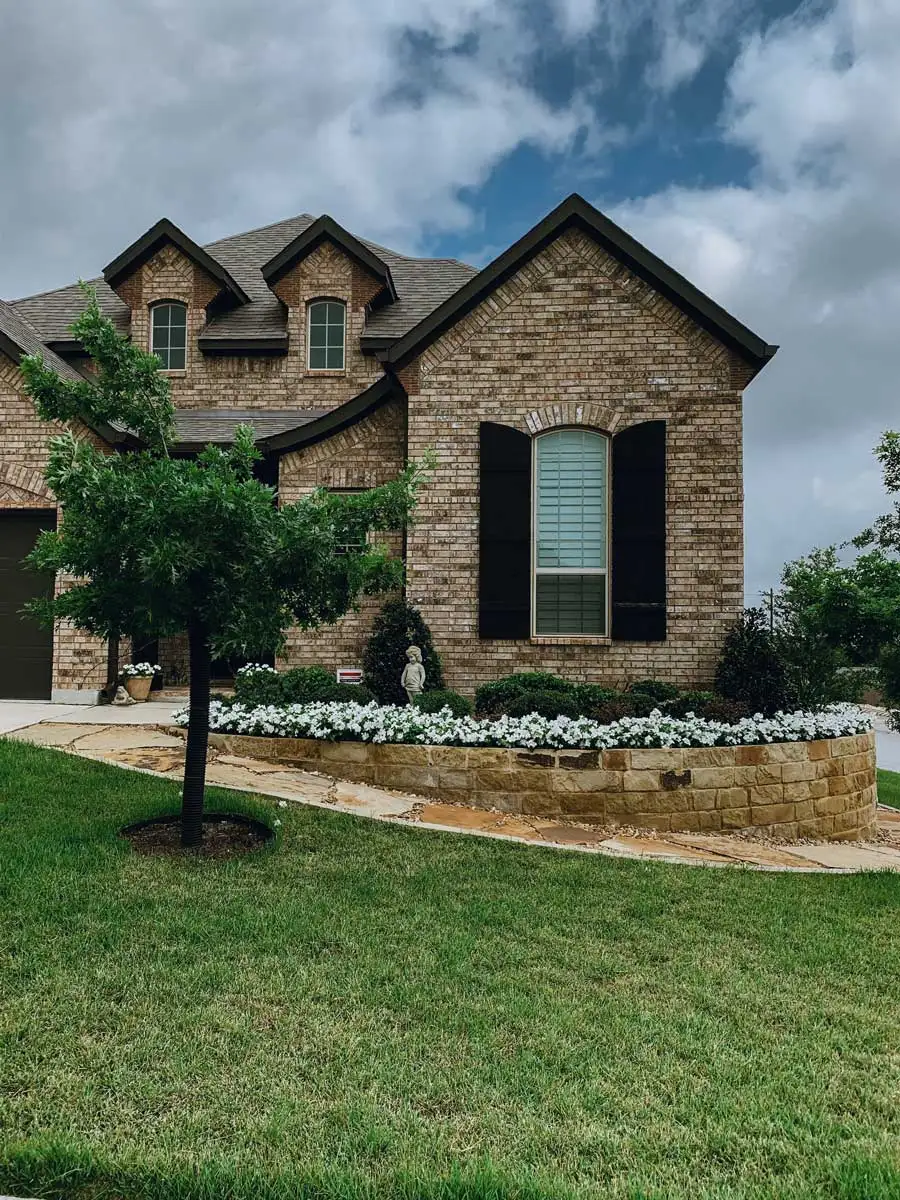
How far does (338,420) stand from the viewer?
10.4 m

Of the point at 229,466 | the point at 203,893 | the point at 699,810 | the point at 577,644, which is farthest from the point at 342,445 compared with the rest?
the point at 203,893

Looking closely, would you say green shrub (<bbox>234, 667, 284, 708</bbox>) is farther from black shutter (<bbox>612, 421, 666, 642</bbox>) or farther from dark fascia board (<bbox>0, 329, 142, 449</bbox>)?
black shutter (<bbox>612, 421, 666, 642</bbox>)

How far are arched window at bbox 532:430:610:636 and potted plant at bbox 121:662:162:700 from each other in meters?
5.42

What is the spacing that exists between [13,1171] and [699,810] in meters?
5.79

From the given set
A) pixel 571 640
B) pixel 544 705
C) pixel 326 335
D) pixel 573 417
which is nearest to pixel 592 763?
pixel 544 705

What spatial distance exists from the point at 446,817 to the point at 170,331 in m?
10.5

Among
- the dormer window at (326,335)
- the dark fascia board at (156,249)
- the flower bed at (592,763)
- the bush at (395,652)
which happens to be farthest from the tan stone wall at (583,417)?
the dark fascia board at (156,249)

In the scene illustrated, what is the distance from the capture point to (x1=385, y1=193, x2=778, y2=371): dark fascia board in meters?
9.77

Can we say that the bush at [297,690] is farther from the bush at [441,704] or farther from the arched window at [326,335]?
the arched window at [326,335]

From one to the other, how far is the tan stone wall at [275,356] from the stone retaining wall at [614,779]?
24.7 ft

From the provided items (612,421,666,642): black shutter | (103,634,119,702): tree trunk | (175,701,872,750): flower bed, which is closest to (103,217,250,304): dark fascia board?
(103,634,119,702): tree trunk

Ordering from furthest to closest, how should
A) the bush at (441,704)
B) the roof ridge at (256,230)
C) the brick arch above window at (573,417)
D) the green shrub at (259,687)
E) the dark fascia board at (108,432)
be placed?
the roof ridge at (256,230), the dark fascia board at (108,432), the brick arch above window at (573,417), the green shrub at (259,687), the bush at (441,704)

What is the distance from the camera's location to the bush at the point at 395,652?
941 centimetres

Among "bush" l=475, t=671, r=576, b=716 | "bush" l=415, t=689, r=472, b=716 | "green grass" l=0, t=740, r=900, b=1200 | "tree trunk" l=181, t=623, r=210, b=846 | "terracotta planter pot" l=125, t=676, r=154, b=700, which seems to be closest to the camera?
"green grass" l=0, t=740, r=900, b=1200
